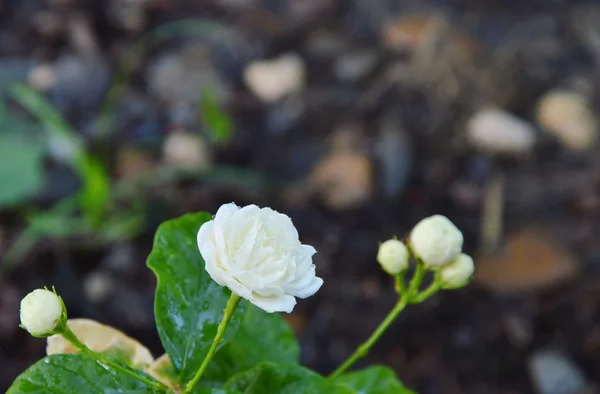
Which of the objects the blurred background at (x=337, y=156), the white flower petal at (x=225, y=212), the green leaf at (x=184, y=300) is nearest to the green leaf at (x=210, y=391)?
the green leaf at (x=184, y=300)

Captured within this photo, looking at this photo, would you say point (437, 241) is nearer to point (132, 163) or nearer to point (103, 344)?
point (103, 344)

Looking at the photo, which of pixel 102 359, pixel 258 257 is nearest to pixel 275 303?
pixel 258 257

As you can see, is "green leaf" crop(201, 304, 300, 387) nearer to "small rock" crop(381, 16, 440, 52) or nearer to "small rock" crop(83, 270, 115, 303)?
"small rock" crop(83, 270, 115, 303)

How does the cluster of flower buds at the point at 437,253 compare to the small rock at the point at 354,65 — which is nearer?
the cluster of flower buds at the point at 437,253

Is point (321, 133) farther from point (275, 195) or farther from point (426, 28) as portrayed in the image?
point (426, 28)

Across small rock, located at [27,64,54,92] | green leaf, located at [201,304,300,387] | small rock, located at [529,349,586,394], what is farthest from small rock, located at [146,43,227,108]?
green leaf, located at [201,304,300,387]

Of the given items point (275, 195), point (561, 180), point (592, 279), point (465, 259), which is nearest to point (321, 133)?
point (275, 195)

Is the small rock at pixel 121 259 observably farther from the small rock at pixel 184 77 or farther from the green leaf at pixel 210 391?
the green leaf at pixel 210 391
